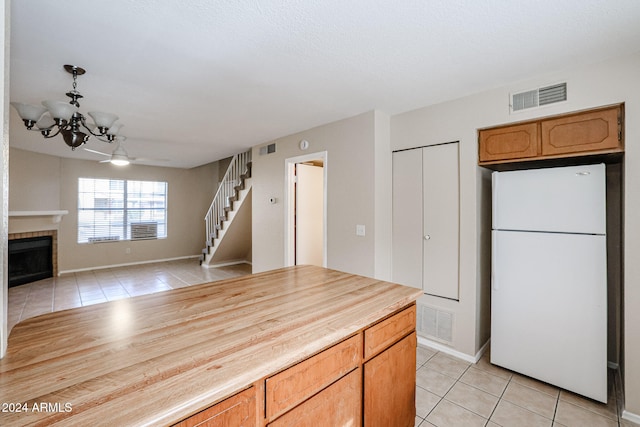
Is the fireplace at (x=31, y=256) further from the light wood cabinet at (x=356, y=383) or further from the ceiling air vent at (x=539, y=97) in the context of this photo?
the ceiling air vent at (x=539, y=97)

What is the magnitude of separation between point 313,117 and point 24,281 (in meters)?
6.40

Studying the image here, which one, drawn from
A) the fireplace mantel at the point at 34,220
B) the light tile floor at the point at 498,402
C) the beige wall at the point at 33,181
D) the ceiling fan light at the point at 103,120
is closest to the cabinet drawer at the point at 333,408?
the light tile floor at the point at 498,402

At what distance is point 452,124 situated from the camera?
9.84 feet

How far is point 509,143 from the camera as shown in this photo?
2.67m

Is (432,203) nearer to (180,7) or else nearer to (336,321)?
(336,321)

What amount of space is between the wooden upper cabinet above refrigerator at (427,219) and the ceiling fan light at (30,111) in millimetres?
3297

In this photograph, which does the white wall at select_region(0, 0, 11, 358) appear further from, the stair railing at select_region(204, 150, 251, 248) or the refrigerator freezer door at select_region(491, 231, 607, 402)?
the stair railing at select_region(204, 150, 251, 248)

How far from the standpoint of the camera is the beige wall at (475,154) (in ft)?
6.86

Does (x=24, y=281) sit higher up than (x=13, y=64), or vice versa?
(x=13, y=64)

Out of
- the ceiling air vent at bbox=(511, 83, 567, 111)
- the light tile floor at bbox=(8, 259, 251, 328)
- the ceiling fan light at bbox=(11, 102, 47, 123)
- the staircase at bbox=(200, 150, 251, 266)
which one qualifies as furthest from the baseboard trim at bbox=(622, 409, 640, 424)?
the light tile floor at bbox=(8, 259, 251, 328)

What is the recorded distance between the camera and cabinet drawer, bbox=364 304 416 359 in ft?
4.60

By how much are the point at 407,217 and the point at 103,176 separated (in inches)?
278

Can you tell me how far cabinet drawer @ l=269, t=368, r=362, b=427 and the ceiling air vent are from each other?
261cm

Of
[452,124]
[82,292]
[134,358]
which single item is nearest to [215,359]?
[134,358]
